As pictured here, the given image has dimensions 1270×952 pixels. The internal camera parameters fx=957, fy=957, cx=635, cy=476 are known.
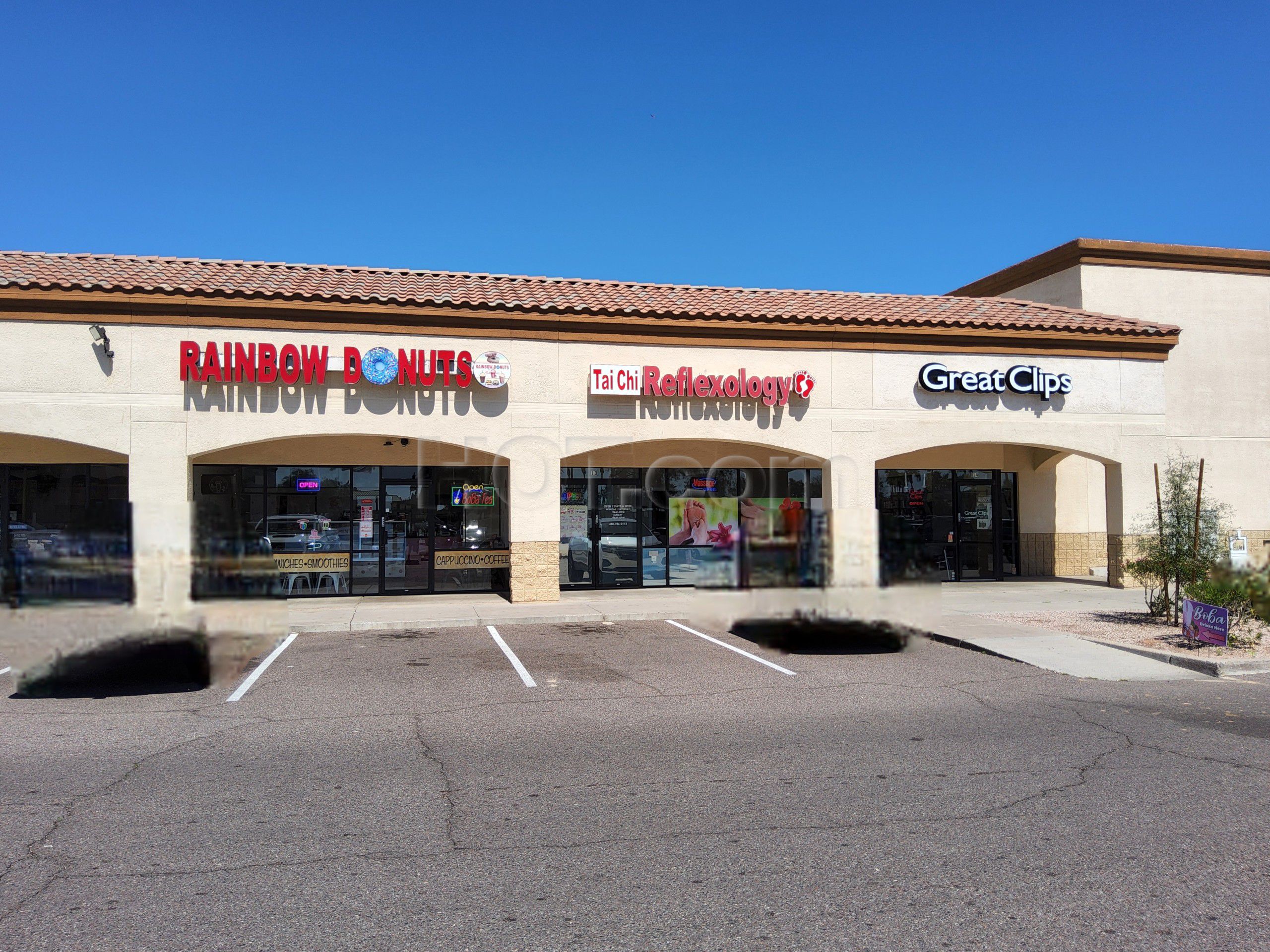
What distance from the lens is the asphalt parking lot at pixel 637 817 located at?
14.8ft

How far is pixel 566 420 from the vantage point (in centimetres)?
1780

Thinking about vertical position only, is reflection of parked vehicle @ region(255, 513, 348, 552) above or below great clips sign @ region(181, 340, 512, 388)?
below

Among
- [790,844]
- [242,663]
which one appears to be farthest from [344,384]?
[790,844]

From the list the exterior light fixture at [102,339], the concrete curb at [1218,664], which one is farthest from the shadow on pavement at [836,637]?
the exterior light fixture at [102,339]

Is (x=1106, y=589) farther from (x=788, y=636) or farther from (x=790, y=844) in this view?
(x=790, y=844)

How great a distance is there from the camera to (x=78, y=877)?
16.4 feet

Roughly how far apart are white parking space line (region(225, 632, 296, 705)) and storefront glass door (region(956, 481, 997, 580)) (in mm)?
14879

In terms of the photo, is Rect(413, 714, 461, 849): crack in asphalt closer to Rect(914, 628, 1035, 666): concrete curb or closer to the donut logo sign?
Rect(914, 628, 1035, 666): concrete curb

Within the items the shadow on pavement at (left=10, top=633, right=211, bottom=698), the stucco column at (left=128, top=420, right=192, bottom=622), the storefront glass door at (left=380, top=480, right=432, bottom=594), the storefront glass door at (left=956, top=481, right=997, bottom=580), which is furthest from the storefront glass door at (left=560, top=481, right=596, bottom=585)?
the stucco column at (left=128, top=420, right=192, bottom=622)

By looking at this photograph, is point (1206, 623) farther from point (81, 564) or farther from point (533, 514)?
point (81, 564)

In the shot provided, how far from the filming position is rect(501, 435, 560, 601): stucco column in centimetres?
1758

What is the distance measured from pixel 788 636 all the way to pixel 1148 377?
12677mm

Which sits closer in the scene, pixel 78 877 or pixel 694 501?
pixel 78 877

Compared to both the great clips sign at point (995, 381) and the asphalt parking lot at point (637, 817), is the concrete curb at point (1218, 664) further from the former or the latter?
the great clips sign at point (995, 381)
